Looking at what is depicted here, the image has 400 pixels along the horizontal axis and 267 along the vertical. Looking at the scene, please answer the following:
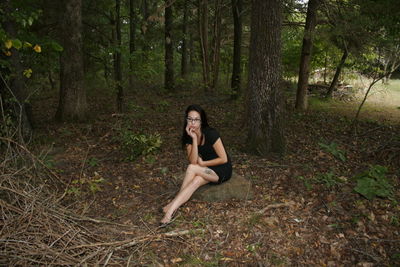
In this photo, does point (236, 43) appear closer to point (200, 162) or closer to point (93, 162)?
point (93, 162)

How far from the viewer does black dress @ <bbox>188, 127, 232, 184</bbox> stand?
440 cm

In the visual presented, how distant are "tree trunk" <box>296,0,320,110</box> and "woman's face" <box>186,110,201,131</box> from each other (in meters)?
5.91

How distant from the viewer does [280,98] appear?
5.80m

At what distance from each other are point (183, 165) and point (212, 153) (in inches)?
60.8

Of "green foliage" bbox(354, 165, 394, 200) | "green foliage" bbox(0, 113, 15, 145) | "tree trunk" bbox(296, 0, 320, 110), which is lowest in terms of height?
"green foliage" bbox(354, 165, 394, 200)

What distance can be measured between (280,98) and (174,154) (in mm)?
2679

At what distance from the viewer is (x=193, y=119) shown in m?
4.30

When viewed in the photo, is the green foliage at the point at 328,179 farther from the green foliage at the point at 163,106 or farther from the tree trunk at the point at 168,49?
the tree trunk at the point at 168,49

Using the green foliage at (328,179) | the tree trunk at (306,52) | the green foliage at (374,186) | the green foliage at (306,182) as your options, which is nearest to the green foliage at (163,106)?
the tree trunk at (306,52)

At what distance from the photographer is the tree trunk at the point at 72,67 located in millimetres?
7910

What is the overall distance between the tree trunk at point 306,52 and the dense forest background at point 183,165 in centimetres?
5

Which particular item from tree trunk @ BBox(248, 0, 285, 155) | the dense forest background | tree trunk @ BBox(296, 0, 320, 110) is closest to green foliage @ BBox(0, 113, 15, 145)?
the dense forest background

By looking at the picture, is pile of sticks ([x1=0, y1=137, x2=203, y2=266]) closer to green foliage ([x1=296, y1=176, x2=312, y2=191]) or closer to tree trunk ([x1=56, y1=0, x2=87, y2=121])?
green foliage ([x1=296, y1=176, x2=312, y2=191])

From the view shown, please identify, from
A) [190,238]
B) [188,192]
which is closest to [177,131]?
[188,192]
